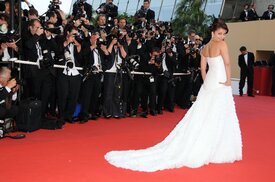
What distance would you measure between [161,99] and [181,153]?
3878 mm

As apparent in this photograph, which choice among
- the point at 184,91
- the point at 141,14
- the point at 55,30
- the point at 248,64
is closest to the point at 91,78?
the point at 55,30

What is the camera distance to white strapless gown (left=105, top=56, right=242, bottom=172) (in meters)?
4.19

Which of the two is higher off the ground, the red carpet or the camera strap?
the camera strap

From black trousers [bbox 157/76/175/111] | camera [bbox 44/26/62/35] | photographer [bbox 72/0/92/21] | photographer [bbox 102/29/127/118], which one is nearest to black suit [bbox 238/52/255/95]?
black trousers [bbox 157/76/175/111]

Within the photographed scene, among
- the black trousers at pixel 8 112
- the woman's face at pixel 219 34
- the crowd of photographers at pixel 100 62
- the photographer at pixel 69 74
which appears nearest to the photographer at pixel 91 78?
the crowd of photographers at pixel 100 62

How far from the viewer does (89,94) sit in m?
6.65

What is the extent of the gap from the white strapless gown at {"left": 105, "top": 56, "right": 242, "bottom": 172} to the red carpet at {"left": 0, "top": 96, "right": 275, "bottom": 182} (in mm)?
129

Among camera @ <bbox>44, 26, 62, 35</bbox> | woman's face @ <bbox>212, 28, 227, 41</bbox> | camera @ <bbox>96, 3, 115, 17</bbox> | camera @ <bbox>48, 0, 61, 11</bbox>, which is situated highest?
camera @ <bbox>96, 3, 115, 17</bbox>

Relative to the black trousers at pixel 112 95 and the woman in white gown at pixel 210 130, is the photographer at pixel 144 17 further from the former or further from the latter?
the woman in white gown at pixel 210 130

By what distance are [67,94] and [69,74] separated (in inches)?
13.2

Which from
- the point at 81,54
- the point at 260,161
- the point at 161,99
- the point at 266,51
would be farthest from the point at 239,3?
the point at 260,161

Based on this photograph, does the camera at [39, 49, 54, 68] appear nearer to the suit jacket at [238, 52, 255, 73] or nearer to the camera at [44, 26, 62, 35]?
the camera at [44, 26, 62, 35]

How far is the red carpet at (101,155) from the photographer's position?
3.68 metres

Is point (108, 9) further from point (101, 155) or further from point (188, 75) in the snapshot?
→ point (101, 155)
